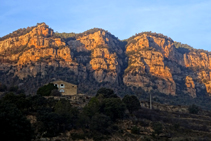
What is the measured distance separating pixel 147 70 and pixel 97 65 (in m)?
27.8

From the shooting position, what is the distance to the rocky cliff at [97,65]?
152 m

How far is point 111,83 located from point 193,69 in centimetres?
6340

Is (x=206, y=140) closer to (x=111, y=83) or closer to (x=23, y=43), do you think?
(x=111, y=83)

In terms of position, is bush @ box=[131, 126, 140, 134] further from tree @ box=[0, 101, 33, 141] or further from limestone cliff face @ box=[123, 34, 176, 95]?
limestone cliff face @ box=[123, 34, 176, 95]

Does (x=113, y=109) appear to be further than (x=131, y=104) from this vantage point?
No

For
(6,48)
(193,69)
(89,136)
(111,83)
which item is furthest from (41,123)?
(193,69)

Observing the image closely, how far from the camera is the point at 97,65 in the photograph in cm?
16588

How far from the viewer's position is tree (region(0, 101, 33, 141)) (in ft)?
123

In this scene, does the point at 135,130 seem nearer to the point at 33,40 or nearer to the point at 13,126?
the point at 13,126

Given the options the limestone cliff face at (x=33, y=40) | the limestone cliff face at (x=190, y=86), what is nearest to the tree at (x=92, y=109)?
the limestone cliff face at (x=190, y=86)

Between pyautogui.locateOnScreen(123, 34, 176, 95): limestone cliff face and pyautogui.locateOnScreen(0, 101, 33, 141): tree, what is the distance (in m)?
116

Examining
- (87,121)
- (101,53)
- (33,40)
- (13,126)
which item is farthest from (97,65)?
(13,126)

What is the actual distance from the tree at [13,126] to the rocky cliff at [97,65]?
92742 mm

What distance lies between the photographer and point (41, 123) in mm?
51844
